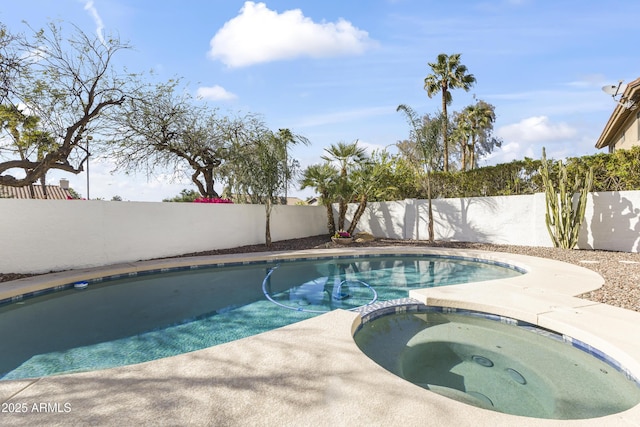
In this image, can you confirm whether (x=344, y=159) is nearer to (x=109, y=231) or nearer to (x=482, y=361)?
(x=109, y=231)

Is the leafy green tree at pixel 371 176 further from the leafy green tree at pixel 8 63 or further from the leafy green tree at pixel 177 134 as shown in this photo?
the leafy green tree at pixel 8 63

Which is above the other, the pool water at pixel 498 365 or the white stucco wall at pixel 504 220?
the white stucco wall at pixel 504 220

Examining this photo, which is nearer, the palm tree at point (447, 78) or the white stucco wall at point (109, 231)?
the white stucco wall at point (109, 231)

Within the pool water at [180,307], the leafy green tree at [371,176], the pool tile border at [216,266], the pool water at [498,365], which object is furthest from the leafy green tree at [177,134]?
the pool water at [498,365]

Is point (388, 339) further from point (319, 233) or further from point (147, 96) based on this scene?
point (319, 233)

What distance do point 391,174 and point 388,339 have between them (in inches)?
455

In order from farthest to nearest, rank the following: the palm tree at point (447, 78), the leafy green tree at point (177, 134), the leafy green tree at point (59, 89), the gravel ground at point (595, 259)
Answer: the palm tree at point (447, 78)
the leafy green tree at point (177, 134)
the leafy green tree at point (59, 89)
the gravel ground at point (595, 259)

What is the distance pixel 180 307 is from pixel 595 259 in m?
9.89

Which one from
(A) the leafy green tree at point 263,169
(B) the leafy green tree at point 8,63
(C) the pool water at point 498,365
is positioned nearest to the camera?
(C) the pool water at point 498,365

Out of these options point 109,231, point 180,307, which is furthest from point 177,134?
point 180,307

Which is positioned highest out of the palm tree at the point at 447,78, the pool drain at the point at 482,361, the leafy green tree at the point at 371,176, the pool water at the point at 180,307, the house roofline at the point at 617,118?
the palm tree at the point at 447,78

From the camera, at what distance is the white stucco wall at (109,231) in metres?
8.01

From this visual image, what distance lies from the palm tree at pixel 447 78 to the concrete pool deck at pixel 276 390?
56.5ft

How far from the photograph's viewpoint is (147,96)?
1134 centimetres
